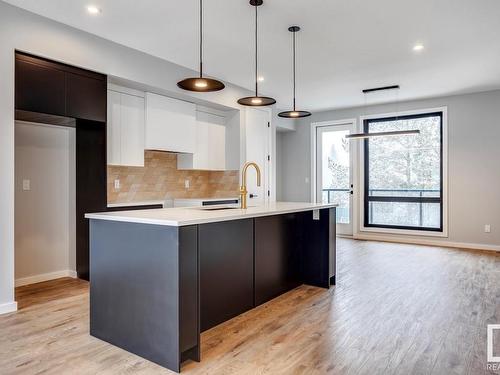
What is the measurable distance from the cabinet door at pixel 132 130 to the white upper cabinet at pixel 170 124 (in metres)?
0.09

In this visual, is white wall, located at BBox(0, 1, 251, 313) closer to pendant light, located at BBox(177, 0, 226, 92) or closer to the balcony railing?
pendant light, located at BBox(177, 0, 226, 92)

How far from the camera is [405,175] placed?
6.73 m

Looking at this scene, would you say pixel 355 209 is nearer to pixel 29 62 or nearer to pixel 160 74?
pixel 160 74

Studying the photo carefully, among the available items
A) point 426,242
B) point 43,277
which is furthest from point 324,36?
point 426,242

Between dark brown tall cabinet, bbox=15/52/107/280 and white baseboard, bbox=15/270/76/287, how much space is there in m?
0.17

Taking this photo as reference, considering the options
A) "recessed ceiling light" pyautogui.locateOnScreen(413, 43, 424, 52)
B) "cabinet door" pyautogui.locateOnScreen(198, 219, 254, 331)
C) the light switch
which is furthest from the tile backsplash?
"recessed ceiling light" pyautogui.locateOnScreen(413, 43, 424, 52)

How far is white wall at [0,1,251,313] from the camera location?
3.06 m

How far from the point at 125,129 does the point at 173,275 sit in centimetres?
282

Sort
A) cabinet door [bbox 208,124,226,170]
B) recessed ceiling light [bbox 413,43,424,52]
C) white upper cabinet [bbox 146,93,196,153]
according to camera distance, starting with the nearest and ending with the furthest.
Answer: recessed ceiling light [bbox 413,43,424,52] → white upper cabinet [bbox 146,93,196,153] → cabinet door [bbox 208,124,226,170]

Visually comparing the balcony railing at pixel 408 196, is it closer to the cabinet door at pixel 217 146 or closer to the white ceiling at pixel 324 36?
the white ceiling at pixel 324 36

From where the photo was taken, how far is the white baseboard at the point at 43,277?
12.7ft

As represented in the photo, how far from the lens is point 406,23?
349 cm

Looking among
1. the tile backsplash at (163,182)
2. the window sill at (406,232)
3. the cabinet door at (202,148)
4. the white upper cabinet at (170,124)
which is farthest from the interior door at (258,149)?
the window sill at (406,232)

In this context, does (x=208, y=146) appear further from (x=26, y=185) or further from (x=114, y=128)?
(x=26, y=185)
